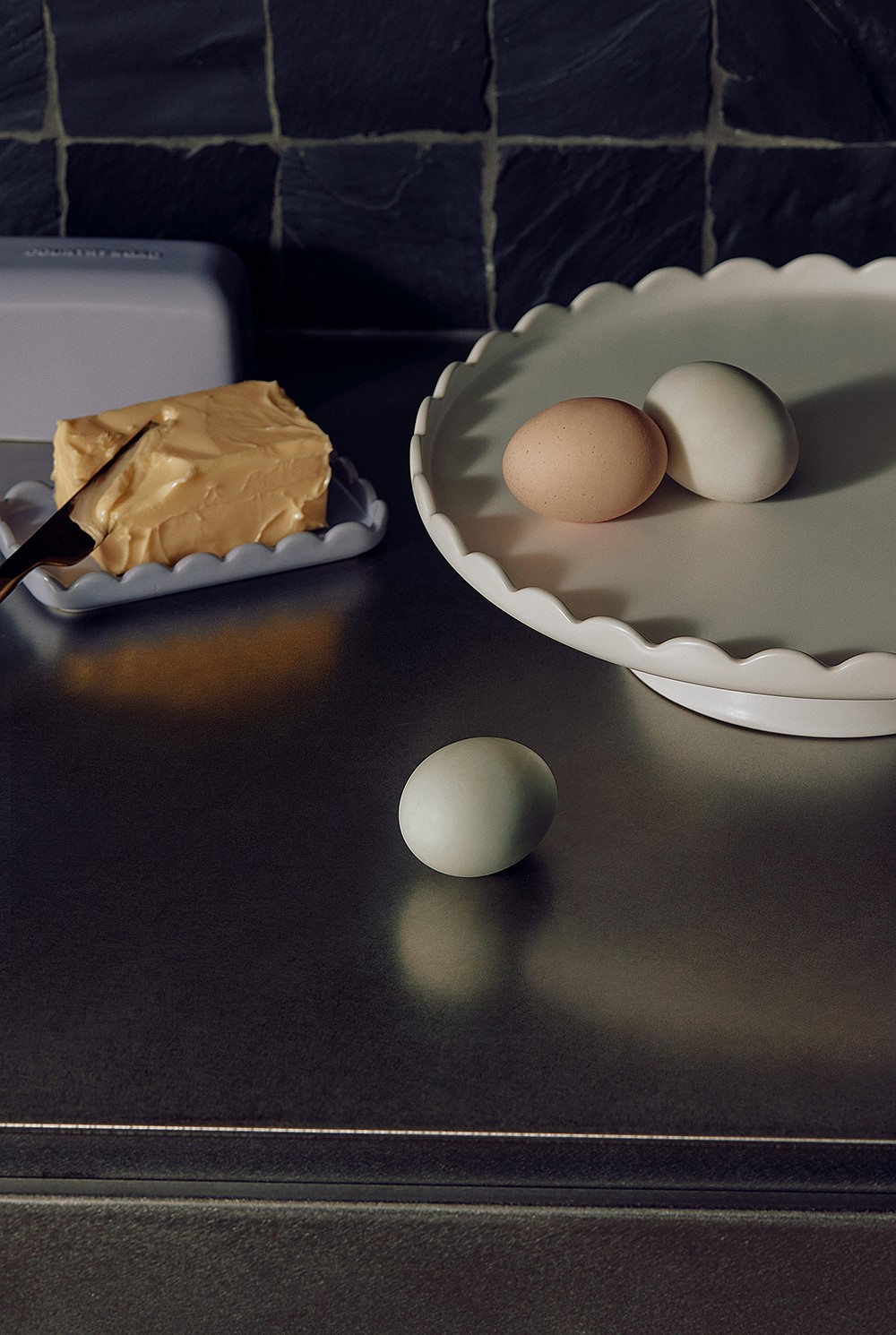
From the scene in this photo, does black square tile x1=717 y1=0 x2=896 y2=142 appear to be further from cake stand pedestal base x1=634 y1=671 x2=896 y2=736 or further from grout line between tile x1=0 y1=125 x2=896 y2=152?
cake stand pedestal base x1=634 y1=671 x2=896 y2=736

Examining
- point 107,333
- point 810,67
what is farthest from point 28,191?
point 810,67

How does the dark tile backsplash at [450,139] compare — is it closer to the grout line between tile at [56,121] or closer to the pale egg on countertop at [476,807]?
the grout line between tile at [56,121]

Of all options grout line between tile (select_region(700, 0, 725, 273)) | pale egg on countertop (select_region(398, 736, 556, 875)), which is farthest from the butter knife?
grout line between tile (select_region(700, 0, 725, 273))

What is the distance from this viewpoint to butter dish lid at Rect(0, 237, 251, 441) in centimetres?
96

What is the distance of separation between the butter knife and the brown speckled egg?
0.27m

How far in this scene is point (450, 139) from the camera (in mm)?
1137

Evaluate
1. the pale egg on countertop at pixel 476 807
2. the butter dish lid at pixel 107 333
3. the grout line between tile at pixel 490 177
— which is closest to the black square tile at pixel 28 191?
the butter dish lid at pixel 107 333

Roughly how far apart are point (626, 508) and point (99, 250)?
22.3 inches

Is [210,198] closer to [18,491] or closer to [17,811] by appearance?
[18,491]

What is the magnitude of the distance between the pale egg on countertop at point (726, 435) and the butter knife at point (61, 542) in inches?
13.3

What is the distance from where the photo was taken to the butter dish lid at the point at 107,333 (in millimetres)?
961

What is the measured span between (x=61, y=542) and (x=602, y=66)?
0.66 meters

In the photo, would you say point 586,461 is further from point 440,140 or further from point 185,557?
point 440,140

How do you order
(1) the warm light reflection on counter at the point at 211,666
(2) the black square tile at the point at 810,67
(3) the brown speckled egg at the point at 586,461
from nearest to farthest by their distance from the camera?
(3) the brown speckled egg at the point at 586,461 → (1) the warm light reflection on counter at the point at 211,666 → (2) the black square tile at the point at 810,67
